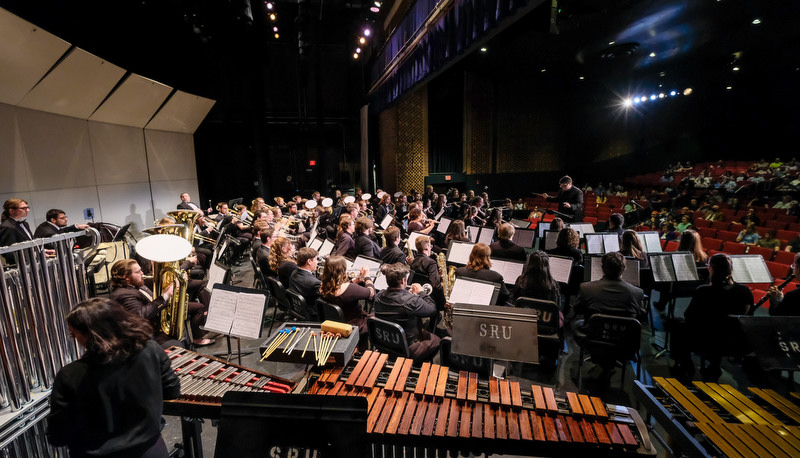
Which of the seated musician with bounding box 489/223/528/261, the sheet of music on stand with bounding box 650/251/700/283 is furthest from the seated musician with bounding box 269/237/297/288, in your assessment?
the sheet of music on stand with bounding box 650/251/700/283

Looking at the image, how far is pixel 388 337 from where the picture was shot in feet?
11.6

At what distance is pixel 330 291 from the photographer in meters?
4.00

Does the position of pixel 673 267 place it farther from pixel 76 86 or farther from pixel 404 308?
pixel 76 86

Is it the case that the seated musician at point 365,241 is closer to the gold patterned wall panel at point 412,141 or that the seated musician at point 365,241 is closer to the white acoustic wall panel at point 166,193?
the white acoustic wall panel at point 166,193

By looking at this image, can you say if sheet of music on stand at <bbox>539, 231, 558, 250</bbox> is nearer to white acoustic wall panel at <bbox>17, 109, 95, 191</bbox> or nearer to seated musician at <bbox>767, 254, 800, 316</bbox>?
seated musician at <bbox>767, 254, 800, 316</bbox>

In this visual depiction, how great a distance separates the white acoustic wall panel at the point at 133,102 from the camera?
937 cm

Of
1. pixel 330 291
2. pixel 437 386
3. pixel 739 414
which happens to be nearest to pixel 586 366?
pixel 739 414

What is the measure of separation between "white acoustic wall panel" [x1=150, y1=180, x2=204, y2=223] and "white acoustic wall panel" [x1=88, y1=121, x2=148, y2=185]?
0.60 metres

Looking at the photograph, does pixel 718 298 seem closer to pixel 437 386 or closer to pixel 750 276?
pixel 750 276

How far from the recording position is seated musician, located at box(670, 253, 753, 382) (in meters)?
3.73

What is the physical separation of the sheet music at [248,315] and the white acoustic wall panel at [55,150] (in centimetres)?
749

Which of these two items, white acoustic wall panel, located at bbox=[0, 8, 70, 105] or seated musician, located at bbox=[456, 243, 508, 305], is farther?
white acoustic wall panel, located at bbox=[0, 8, 70, 105]

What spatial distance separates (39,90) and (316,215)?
5.92m

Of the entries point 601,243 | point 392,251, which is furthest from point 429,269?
point 601,243
